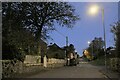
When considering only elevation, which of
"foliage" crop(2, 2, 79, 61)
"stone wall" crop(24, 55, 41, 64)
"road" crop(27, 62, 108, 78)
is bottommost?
"road" crop(27, 62, 108, 78)

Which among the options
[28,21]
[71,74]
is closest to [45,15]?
[28,21]

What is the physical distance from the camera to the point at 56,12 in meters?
51.6

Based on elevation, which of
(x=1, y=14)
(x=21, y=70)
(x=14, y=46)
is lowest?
(x=21, y=70)

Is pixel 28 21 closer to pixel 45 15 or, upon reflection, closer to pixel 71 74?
pixel 45 15

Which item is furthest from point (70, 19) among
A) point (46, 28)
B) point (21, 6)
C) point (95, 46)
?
point (95, 46)

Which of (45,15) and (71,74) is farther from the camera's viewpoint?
(45,15)

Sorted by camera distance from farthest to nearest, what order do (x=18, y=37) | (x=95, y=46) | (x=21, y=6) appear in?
1. (x=95, y=46)
2. (x=21, y=6)
3. (x=18, y=37)

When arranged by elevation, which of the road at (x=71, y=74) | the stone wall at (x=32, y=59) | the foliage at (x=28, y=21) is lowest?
the road at (x=71, y=74)

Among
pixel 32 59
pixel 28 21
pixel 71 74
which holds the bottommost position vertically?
pixel 71 74

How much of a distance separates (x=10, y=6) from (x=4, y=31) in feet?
21.4

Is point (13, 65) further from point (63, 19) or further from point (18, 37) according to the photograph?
point (63, 19)

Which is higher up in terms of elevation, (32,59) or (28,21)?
(28,21)

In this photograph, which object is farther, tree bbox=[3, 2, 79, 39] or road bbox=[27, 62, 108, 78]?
tree bbox=[3, 2, 79, 39]

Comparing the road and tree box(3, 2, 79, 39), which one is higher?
tree box(3, 2, 79, 39)
